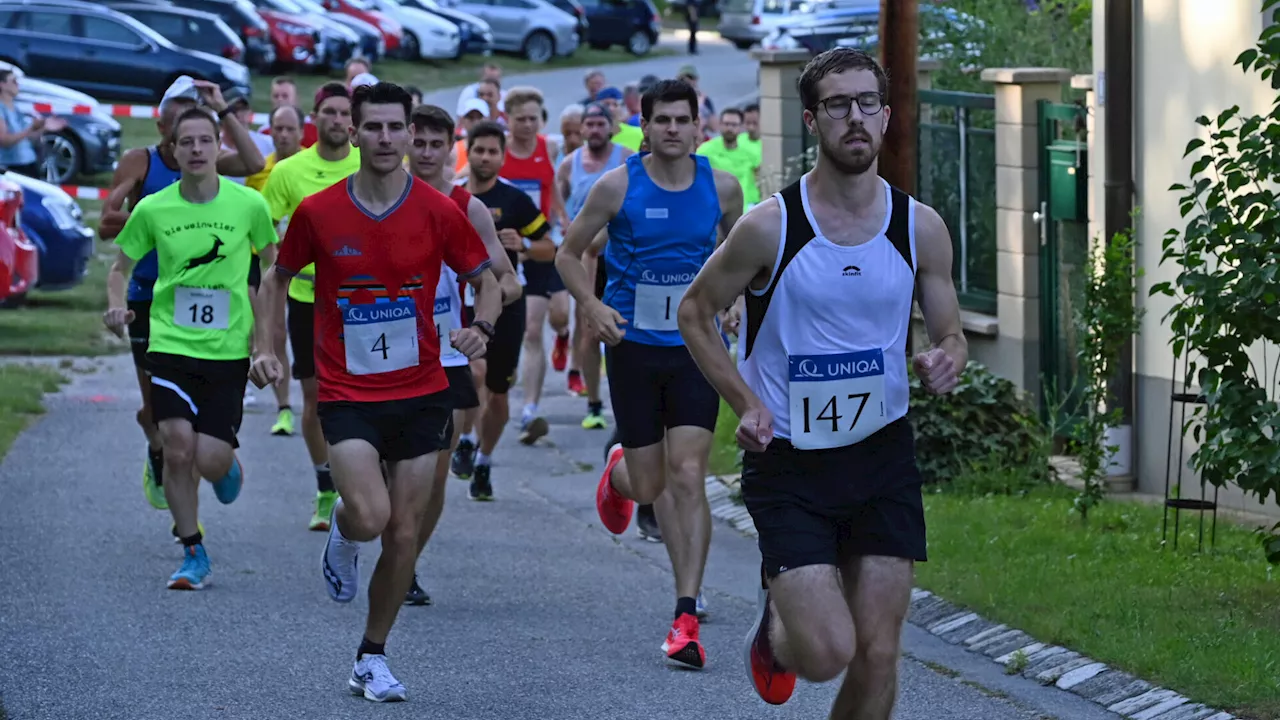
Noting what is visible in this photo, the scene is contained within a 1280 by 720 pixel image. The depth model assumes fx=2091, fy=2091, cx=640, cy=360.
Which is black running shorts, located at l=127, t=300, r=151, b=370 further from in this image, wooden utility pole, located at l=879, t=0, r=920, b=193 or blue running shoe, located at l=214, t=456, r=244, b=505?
wooden utility pole, located at l=879, t=0, r=920, b=193

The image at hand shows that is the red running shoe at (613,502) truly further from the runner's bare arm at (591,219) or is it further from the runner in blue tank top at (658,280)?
the runner's bare arm at (591,219)

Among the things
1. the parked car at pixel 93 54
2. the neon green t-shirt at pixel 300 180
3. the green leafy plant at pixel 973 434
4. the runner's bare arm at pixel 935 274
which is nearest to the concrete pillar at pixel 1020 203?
the green leafy plant at pixel 973 434

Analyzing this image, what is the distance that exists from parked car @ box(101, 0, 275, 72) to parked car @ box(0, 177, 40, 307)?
943 inches

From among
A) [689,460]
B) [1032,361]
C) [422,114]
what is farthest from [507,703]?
[1032,361]

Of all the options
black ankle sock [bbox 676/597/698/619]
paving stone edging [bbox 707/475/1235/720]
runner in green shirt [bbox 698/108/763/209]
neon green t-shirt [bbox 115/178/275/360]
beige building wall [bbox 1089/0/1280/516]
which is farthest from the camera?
runner in green shirt [bbox 698/108/763/209]

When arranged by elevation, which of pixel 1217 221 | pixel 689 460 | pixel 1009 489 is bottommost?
pixel 1009 489

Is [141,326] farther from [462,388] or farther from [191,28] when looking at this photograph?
[191,28]

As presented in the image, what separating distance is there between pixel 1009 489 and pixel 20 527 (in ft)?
16.8

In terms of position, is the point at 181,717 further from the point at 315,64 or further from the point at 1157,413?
the point at 315,64

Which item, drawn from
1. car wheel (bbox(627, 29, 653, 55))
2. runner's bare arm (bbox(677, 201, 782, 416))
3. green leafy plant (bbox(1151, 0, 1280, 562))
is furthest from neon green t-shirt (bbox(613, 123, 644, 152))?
car wheel (bbox(627, 29, 653, 55))

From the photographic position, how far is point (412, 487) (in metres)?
7.18

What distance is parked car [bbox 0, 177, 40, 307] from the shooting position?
17.2 metres

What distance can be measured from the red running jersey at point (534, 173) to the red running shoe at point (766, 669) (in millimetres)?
8262

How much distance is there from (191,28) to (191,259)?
31.0 m
